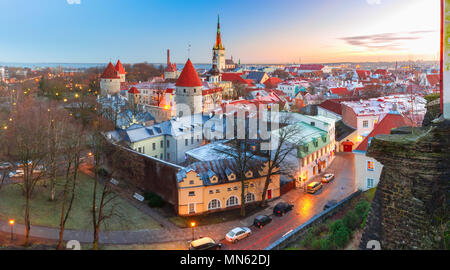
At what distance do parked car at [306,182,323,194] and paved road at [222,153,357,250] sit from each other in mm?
221

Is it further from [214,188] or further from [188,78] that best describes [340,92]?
[214,188]

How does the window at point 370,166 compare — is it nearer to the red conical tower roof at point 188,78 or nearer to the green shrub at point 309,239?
the green shrub at point 309,239

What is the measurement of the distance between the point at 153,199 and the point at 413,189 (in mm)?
14502

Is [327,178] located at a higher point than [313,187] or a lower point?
higher

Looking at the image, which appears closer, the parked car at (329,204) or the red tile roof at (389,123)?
the parked car at (329,204)

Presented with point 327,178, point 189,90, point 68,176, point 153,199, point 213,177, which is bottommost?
point 153,199

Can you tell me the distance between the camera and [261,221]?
1435cm

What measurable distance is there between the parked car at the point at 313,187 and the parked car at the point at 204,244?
23.5 feet

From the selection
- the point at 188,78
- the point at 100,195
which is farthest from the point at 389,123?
the point at 188,78

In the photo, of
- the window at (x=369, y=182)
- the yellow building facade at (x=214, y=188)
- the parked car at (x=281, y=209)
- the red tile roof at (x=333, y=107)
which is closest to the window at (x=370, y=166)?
the window at (x=369, y=182)

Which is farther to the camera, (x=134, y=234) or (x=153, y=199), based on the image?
(x=153, y=199)

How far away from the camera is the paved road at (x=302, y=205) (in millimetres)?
13000
